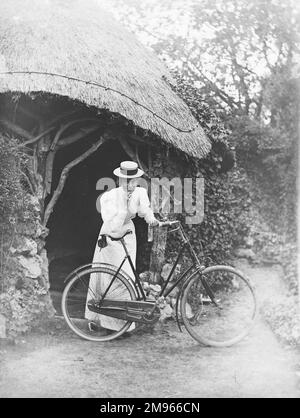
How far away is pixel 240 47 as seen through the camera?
41.9 feet

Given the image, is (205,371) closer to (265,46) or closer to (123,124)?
(123,124)

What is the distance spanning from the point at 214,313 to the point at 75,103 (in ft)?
10.5

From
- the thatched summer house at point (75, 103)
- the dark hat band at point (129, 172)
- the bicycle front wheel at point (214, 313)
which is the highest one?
the thatched summer house at point (75, 103)

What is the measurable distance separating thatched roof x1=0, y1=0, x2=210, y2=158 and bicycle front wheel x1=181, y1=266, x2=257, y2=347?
2287mm

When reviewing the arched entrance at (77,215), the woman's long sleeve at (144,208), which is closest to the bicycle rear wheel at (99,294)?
the woman's long sleeve at (144,208)

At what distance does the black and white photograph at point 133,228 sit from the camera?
4.97 m

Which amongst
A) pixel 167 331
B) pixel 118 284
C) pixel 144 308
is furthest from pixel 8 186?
pixel 167 331

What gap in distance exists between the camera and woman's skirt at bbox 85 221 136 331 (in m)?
5.70

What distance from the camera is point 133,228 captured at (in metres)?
6.20

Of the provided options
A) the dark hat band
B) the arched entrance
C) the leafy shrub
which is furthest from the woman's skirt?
the arched entrance

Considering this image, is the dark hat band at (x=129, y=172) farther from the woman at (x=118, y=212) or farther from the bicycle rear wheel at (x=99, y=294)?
the bicycle rear wheel at (x=99, y=294)

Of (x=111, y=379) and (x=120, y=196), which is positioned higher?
(x=120, y=196)
